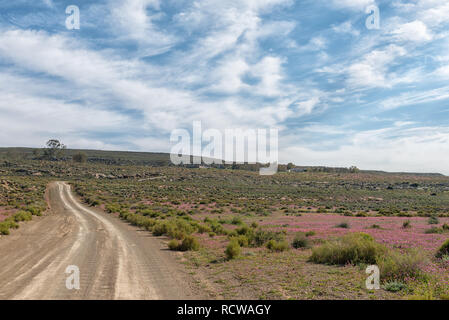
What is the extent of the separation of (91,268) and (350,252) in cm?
1055

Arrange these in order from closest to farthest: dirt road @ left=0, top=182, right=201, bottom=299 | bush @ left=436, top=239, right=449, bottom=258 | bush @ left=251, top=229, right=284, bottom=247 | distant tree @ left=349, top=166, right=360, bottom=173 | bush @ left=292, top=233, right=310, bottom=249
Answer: dirt road @ left=0, top=182, right=201, bottom=299
bush @ left=436, top=239, right=449, bottom=258
bush @ left=292, top=233, right=310, bottom=249
bush @ left=251, top=229, right=284, bottom=247
distant tree @ left=349, top=166, right=360, bottom=173

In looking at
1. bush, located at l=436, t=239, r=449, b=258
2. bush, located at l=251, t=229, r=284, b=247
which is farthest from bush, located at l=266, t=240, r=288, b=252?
bush, located at l=436, t=239, r=449, b=258

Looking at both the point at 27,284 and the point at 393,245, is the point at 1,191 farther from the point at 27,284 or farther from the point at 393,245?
the point at 393,245

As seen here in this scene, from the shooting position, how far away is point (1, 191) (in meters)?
55.3

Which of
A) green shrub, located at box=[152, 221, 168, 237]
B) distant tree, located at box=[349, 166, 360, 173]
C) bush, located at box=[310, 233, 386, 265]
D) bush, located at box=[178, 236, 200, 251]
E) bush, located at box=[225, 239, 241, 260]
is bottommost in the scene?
green shrub, located at box=[152, 221, 168, 237]

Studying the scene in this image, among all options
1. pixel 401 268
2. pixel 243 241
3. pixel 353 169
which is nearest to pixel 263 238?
pixel 243 241

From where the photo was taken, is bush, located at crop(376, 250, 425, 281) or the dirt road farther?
bush, located at crop(376, 250, 425, 281)

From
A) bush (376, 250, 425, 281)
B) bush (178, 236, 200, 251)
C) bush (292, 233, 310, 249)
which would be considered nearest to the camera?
bush (376, 250, 425, 281)

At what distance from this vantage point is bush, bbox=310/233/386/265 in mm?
12250

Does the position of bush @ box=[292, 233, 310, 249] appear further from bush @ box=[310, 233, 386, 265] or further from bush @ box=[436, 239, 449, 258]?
bush @ box=[436, 239, 449, 258]

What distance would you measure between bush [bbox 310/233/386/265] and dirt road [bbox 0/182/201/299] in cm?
612

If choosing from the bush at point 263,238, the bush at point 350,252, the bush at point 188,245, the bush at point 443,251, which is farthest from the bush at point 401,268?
the bush at point 188,245

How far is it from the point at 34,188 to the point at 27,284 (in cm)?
6355

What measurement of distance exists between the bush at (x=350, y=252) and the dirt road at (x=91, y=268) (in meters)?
6.12
